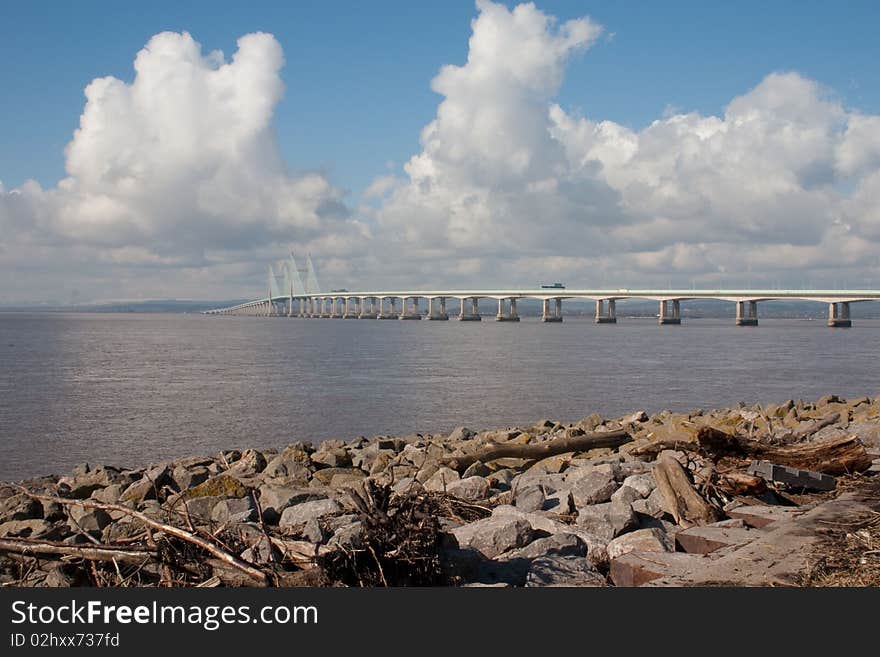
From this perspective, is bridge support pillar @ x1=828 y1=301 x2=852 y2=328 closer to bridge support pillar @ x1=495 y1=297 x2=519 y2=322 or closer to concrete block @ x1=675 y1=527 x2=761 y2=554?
bridge support pillar @ x1=495 y1=297 x2=519 y2=322

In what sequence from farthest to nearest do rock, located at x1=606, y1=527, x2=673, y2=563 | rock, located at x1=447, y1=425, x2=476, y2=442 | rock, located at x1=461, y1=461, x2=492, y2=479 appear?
rock, located at x1=447, y1=425, x2=476, y2=442 < rock, located at x1=461, y1=461, x2=492, y2=479 < rock, located at x1=606, y1=527, x2=673, y2=563

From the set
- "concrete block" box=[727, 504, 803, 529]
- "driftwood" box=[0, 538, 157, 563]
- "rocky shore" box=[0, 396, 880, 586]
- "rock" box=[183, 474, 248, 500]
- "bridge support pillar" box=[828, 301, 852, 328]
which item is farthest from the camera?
"bridge support pillar" box=[828, 301, 852, 328]

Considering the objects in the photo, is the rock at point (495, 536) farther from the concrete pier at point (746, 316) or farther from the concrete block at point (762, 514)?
the concrete pier at point (746, 316)

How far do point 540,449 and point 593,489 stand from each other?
3934 mm

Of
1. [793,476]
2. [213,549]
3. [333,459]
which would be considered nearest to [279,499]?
[213,549]

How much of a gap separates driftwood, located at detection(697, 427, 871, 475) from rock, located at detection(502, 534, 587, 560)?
8.01ft

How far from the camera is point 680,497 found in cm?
629

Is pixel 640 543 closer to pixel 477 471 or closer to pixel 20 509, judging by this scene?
pixel 477 471

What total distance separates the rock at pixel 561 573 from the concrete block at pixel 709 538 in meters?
0.68

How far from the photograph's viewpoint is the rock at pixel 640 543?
17.7 ft

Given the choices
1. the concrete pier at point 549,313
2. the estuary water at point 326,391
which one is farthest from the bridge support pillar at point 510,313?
the estuary water at point 326,391

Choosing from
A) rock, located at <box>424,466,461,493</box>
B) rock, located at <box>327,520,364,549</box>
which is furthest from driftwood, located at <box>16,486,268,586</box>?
rock, located at <box>424,466,461,493</box>

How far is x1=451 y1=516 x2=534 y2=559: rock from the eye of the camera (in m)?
5.43

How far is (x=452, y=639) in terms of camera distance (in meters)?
3.71
